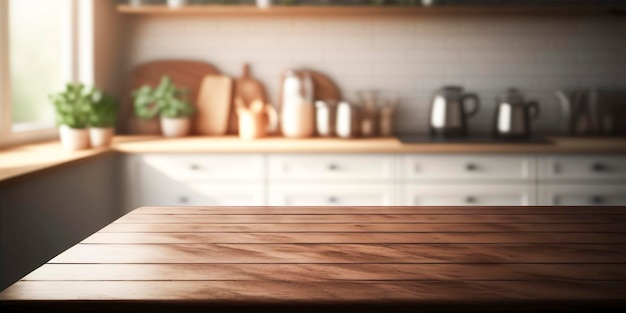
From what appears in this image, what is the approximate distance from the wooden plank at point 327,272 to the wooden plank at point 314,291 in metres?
0.03

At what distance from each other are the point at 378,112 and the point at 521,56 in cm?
93

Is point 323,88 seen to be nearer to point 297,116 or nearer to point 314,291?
point 297,116

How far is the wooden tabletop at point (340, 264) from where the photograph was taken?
0.98 meters

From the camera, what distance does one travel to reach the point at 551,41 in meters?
3.98

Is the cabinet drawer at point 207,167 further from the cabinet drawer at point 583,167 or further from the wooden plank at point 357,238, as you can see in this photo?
the wooden plank at point 357,238

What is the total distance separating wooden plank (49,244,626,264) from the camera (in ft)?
3.97

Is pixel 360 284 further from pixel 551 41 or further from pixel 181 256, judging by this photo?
pixel 551 41

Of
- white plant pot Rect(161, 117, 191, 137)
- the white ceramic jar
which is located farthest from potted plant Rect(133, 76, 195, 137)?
the white ceramic jar

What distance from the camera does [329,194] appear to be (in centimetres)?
335

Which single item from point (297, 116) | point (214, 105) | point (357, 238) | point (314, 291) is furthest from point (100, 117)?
point (314, 291)

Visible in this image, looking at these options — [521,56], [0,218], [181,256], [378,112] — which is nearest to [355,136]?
[378,112]

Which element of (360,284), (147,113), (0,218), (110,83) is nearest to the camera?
(360,284)

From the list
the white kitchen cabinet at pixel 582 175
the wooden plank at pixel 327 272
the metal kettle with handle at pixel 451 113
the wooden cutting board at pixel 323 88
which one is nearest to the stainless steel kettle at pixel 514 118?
the metal kettle with handle at pixel 451 113

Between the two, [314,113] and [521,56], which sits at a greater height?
[521,56]
